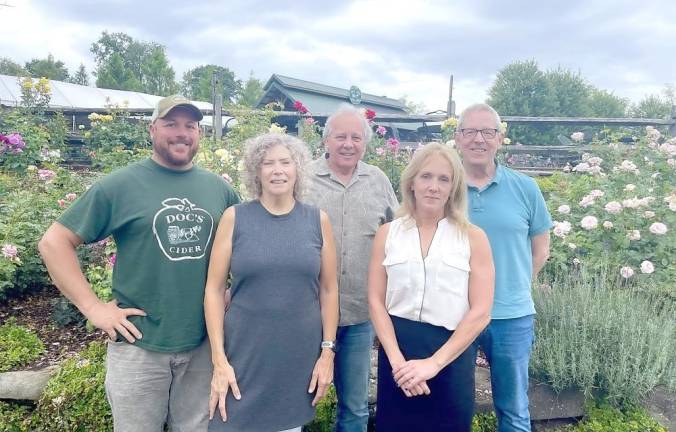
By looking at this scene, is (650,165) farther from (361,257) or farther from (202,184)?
(202,184)

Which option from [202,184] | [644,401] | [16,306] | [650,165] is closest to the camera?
[202,184]

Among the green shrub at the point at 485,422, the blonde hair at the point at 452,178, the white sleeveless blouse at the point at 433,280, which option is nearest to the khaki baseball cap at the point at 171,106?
the blonde hair at the point at 452,178

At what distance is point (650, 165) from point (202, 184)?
5.25m

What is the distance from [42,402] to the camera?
2721 mm

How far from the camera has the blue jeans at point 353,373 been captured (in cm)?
247

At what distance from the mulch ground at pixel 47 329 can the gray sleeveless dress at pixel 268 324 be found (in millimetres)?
1824

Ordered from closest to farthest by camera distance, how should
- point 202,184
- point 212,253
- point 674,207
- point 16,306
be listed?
point 212,253 < point 202,184 < point 16,306 < point 674,207

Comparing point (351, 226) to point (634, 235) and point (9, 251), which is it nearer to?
point (9, 251)

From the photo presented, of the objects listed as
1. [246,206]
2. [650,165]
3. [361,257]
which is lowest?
[361,257]

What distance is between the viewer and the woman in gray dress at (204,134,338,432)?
197 cm

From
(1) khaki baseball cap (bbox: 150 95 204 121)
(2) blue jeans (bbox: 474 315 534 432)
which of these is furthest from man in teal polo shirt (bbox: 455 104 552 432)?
(1) khaki baseball cap (bbox: 150 95 204 121)

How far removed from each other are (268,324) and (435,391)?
0.76 metres

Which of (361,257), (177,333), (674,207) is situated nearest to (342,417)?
(361,257)

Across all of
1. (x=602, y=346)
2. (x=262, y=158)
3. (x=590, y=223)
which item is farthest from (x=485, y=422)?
(x=262, y=158)
